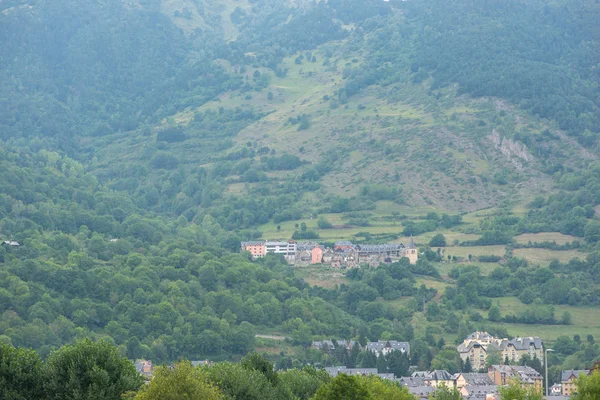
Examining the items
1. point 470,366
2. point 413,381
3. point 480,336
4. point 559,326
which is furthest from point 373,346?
point 559,326

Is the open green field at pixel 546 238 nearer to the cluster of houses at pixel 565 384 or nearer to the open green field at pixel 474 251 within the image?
the open green field at pixel 474 251

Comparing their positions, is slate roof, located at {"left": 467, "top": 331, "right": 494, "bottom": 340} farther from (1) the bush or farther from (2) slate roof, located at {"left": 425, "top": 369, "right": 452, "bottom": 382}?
(1) the bush

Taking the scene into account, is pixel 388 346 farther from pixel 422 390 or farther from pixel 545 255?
pixel 545 255

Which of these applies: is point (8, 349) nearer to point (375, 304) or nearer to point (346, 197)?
point (375, 304)

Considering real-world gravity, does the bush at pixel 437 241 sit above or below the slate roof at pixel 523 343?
above

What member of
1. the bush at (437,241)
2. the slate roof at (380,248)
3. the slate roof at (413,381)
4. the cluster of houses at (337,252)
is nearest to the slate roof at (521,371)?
the slate roof at (413,381)

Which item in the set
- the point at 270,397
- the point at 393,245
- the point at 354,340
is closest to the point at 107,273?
the point at 354,340
